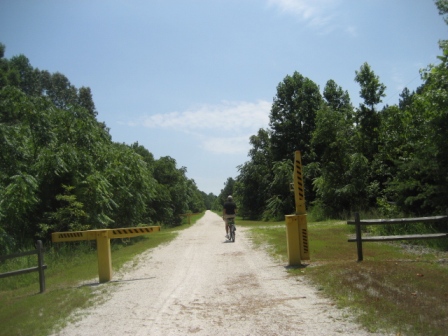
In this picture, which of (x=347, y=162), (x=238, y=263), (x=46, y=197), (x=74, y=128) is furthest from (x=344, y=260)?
(x=347, y=162)

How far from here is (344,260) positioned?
38.5ft

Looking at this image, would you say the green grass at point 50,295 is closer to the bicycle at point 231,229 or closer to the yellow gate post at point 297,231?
the bicycle at point 231,229

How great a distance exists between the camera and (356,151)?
33500mm

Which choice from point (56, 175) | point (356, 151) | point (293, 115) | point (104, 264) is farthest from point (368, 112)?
point (104, 264)

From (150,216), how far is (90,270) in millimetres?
30602

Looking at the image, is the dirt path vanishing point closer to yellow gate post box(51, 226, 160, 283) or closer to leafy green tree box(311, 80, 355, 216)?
yellow gate post box(51, 226, 160, 283)

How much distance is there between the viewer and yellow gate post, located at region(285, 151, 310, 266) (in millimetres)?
11625

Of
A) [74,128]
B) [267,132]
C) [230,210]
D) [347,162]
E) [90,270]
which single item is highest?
[267,132]

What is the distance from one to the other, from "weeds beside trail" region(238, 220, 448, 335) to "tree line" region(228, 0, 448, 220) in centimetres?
454

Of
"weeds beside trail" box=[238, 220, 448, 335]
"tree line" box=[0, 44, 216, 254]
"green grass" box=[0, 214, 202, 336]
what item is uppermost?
"tree line" box=[0, 44, 216, 254]

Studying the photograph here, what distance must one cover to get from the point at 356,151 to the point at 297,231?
2358 cm

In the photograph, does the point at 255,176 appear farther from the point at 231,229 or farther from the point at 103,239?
the point at 103,239

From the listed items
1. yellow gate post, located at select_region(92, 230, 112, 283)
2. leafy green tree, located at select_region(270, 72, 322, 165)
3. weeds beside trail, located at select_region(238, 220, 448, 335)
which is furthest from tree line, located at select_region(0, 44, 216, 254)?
leafy green tree, located at select_region(270, 72, 322, 165)

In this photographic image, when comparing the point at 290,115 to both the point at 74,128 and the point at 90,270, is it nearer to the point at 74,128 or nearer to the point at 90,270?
the point at 74,128
